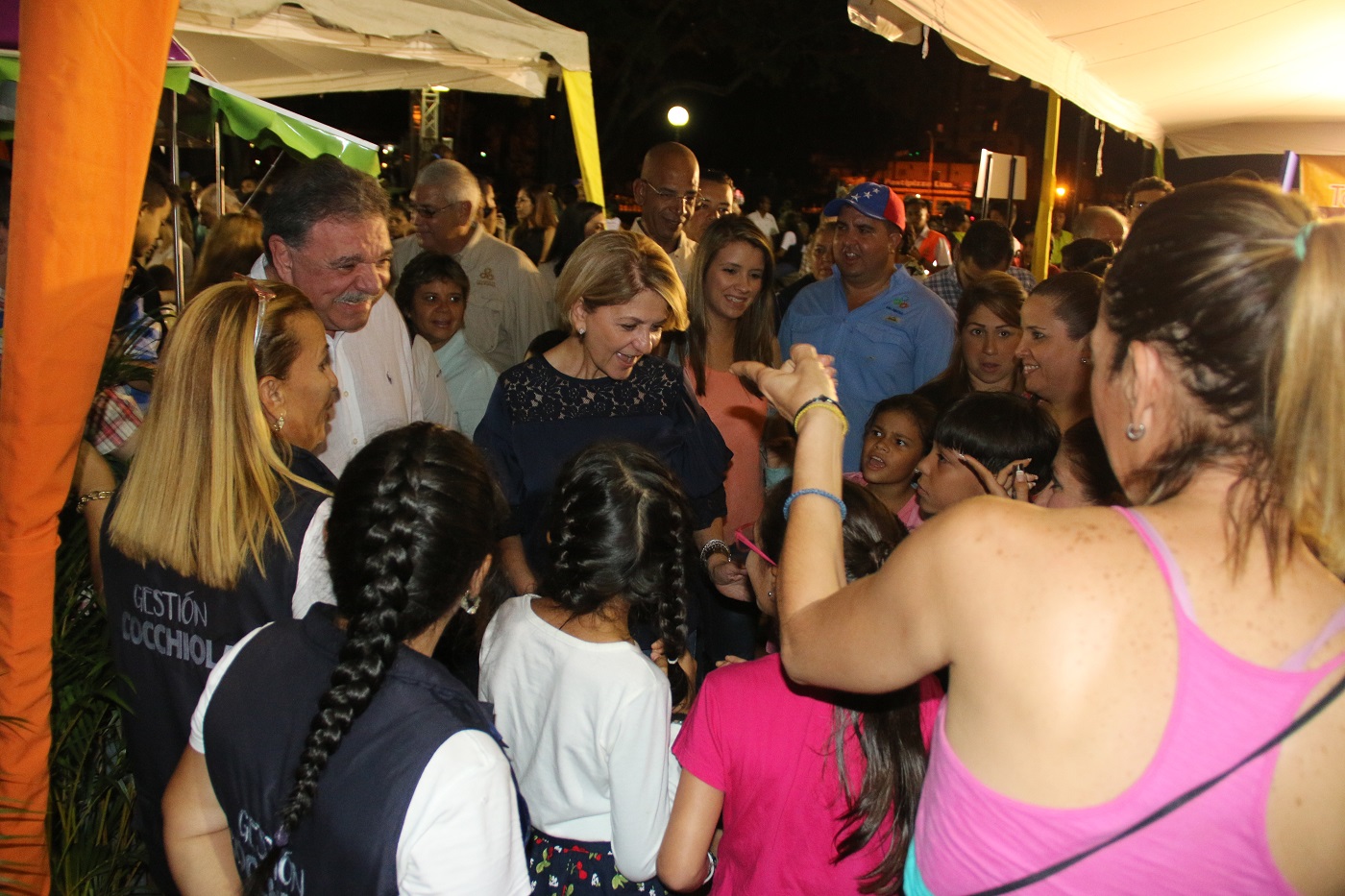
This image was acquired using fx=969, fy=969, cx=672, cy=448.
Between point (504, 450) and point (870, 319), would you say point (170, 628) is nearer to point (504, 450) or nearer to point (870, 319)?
point (504, 450)

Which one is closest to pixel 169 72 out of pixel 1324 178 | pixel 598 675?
pixel 598 675

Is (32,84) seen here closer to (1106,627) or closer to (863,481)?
(1106,627)

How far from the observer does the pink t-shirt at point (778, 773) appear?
5.87 ft

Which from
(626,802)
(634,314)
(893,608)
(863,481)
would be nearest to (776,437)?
(863,481)

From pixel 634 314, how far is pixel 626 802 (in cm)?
156

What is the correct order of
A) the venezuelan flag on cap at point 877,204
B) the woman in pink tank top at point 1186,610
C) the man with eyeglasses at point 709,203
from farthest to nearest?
the man with eyeglasses at point 709,203 → the venezuelan flag on cap at point 877,204 → the woman in pink tank top at point 1186,610

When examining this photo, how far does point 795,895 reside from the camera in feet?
5.96

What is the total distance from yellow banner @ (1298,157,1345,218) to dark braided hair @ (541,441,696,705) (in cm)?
898

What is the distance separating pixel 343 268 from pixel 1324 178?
31.0 feet

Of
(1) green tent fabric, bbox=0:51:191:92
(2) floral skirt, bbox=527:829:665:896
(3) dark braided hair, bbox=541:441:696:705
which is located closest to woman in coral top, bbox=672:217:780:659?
(3) dark braided hair, bbox=541:441:696:705

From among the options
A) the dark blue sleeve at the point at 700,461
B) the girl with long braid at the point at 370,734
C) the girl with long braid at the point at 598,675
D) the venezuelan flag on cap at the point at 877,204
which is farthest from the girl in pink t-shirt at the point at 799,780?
the venezuelan flag on cap at the point at 877,204

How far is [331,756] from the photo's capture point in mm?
1384

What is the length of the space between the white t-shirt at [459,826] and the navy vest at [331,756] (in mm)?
17

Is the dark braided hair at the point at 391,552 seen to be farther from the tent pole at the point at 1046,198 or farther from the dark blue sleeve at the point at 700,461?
the tent pole at the point at 1046,198
